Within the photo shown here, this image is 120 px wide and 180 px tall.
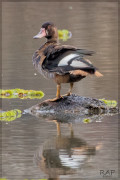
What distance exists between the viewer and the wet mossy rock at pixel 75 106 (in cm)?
1050

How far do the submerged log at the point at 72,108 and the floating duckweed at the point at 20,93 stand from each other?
3.33ft

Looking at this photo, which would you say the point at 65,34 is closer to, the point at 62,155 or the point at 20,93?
the point at 20,93

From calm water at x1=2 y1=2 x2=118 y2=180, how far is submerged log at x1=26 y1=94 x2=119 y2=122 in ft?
0.79

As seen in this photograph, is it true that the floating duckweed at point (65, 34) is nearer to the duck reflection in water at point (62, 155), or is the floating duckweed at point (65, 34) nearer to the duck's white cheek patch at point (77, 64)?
Answer: the duck's white cheek patch at point (77, 64)

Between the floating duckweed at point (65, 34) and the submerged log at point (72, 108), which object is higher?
the floating duckweed at point (65, 34)

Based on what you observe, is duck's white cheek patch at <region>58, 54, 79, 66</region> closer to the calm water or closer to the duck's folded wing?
the duck's folded wing

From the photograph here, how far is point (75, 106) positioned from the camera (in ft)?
34.6

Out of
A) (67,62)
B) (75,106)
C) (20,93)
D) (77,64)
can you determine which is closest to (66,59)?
(67,62)

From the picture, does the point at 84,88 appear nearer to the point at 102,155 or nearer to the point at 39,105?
the point at 39,105

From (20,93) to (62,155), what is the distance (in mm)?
3728

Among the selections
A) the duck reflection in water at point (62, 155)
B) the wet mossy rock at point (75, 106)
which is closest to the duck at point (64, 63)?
the wet mossy rock at point (75, 106)

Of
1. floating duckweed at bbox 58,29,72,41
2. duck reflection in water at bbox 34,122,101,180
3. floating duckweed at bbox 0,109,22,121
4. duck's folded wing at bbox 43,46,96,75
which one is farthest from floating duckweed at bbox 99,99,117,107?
floating duckweed at bbox 58,29,72,41

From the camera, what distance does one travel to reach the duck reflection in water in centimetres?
763

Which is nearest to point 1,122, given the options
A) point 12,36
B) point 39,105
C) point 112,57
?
point 39,105
